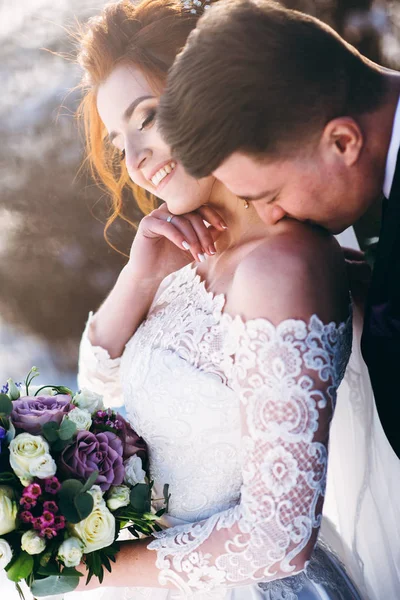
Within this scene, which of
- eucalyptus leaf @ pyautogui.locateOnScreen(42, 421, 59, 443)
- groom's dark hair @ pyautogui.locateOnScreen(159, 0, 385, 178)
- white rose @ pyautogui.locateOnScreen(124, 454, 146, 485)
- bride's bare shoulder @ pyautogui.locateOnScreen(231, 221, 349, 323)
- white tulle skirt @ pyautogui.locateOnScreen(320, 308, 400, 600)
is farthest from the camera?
white tulle skirt @ pyautogui.locateOnScreen(320, 308, 400, 600)

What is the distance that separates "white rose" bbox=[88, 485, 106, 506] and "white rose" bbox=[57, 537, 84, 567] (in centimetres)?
8

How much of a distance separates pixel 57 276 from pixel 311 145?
1.82m

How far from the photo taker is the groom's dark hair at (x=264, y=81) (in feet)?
3.20

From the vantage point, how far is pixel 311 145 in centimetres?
102

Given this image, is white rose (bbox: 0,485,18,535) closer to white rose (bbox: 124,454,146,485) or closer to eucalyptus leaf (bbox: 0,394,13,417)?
eucalyptus leaf (bbox: 0,394,13,417)

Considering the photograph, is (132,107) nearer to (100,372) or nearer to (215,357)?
(215,357)

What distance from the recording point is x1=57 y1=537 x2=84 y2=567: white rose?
3.61 ft

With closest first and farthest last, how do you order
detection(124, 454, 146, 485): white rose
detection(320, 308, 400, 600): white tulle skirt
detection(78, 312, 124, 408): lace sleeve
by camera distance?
detection(124, 454, 146, 485): white rose, detection(320, 308, 400, 600): white tulle skirt, detection(78, 312, 124, 408): lace sleeve

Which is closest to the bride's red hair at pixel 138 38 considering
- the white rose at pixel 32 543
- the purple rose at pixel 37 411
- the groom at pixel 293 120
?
the groom at pixel 293 120

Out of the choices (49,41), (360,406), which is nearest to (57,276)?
(49,41)

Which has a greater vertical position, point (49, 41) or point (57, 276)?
point (49, 41)

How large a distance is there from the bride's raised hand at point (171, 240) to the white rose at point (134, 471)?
50cm

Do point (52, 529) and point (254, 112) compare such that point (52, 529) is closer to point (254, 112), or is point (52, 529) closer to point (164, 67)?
point (254, 112)

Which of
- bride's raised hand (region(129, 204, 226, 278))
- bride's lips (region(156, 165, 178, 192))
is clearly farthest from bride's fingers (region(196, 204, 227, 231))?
bride's lips (region(156, 165, 178, 192))
